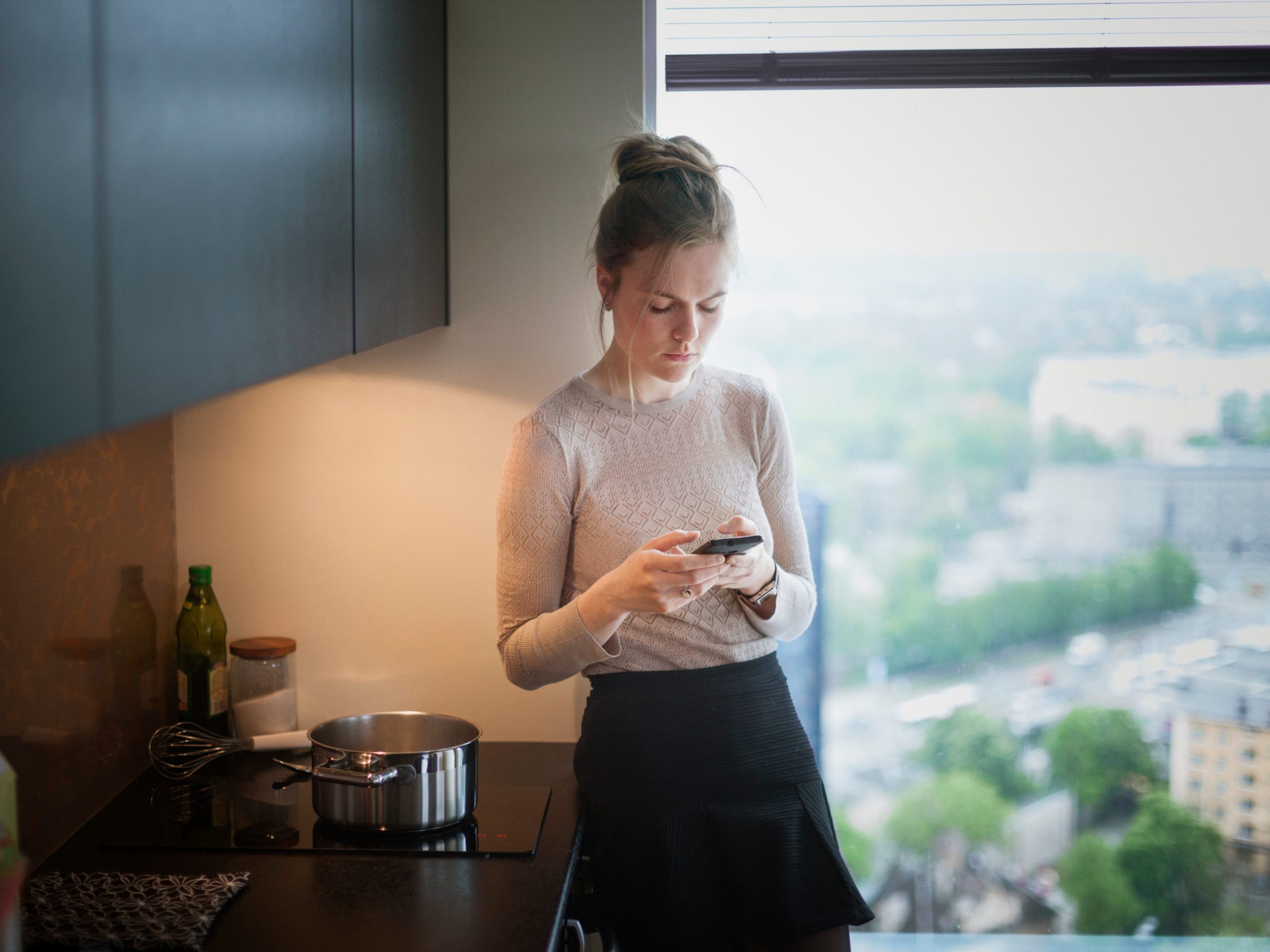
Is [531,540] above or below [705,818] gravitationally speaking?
above

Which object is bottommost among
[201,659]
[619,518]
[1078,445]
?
[201,659]

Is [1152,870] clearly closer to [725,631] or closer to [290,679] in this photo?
[725,631]

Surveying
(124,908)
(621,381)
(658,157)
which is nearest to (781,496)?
(621,381)

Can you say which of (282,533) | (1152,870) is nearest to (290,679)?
(282,533)

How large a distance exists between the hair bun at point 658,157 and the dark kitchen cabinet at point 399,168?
0.30m

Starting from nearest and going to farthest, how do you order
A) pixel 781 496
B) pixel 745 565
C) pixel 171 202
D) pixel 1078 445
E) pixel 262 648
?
pixel 171 202 < pixel 745 565 < pixel 781 496 < pixel 262 648 < pixel 1078 445

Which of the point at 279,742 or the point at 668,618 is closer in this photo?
the point at 668,618

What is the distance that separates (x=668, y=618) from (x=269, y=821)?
0.62 metres

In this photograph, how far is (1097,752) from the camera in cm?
204

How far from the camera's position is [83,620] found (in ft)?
4.95

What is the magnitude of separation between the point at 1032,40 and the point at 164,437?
1.66 m

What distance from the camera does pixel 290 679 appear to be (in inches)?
71.7

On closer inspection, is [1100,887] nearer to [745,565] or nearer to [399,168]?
[745,565]

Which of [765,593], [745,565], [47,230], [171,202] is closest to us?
[47,230]
